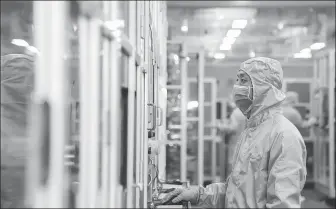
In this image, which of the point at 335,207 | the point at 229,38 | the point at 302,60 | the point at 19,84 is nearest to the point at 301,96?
the point at 302,60

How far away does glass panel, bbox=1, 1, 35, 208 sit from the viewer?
1.63m

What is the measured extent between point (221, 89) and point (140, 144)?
762 cm

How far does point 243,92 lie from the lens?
2.00 m

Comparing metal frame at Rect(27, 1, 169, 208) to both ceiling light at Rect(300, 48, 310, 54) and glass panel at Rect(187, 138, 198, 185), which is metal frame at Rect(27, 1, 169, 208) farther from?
ceiling light at Rect(300, 48, 310, 54)

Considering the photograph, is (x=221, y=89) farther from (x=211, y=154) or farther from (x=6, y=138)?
(x=6, y=138)

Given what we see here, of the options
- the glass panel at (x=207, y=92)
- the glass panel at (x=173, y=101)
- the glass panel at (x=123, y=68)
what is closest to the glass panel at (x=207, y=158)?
the glass panel at (x=207, y=92)

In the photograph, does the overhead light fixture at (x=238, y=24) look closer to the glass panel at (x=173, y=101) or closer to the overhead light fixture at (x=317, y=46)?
the glass panel at (x=173, y=101)

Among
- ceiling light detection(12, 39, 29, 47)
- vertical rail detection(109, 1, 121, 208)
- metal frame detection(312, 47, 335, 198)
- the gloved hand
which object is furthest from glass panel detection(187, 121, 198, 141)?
vertical rail detection(109, 1, 121, 208)

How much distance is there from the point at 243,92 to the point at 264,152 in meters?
0.33

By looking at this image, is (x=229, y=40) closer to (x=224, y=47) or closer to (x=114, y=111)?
(x=224, y=47)

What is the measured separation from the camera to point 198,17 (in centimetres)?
613

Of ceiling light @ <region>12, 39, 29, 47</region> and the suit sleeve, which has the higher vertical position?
ceiling light @ <region>12, 39, 29, 47</region>

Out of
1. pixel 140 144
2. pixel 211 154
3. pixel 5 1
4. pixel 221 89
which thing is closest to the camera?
pixel 140 144

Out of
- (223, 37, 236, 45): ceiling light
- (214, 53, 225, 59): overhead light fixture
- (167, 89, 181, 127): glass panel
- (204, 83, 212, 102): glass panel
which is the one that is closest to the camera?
(167, 89, 181, 127): glass panel
